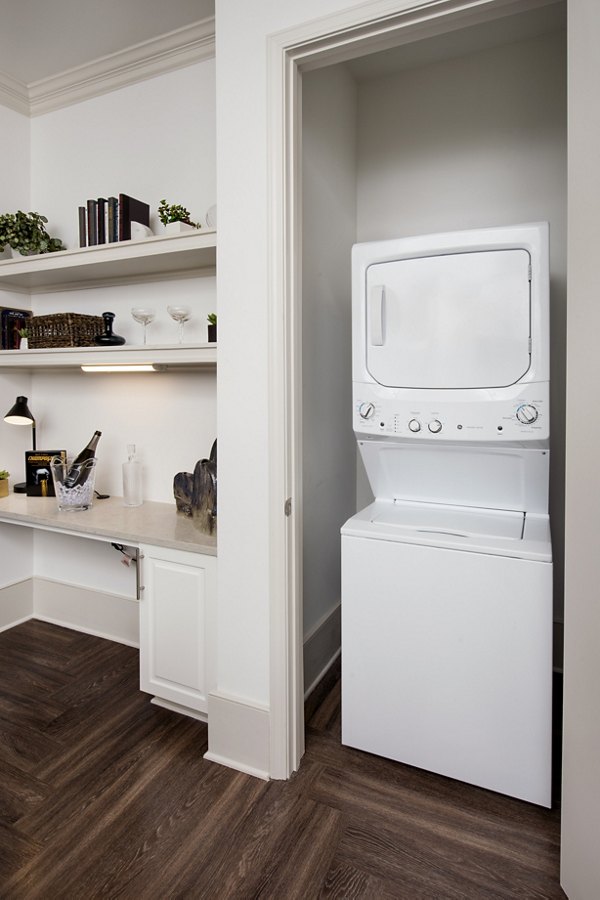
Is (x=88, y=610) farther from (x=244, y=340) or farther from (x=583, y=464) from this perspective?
(x=583, y=464)

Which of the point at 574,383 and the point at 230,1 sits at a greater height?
the point at 230,1

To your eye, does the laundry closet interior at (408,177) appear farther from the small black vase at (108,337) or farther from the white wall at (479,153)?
the small black vase at (108,337)

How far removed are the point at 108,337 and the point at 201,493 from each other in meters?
0.85

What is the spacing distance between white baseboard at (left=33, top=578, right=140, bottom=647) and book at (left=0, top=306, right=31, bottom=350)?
4.08ft

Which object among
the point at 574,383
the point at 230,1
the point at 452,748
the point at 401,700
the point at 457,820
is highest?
the point at 230,1

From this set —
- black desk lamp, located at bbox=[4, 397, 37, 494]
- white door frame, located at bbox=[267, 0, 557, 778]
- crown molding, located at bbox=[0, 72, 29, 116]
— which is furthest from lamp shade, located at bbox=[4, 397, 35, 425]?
white door frame, located at bbox=[267, 0, 557, 778]

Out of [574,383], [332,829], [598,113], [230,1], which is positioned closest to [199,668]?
[332,829]

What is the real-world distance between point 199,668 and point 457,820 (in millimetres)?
941

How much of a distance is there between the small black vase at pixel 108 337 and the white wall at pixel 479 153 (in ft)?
4.14

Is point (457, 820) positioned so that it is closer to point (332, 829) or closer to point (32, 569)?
point (332, 829)

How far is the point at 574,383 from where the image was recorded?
127cm

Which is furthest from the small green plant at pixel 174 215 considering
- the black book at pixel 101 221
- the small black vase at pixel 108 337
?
the small black vase at pixel 108 337

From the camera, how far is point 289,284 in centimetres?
167

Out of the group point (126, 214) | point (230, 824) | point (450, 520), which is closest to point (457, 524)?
point (450, 520)
